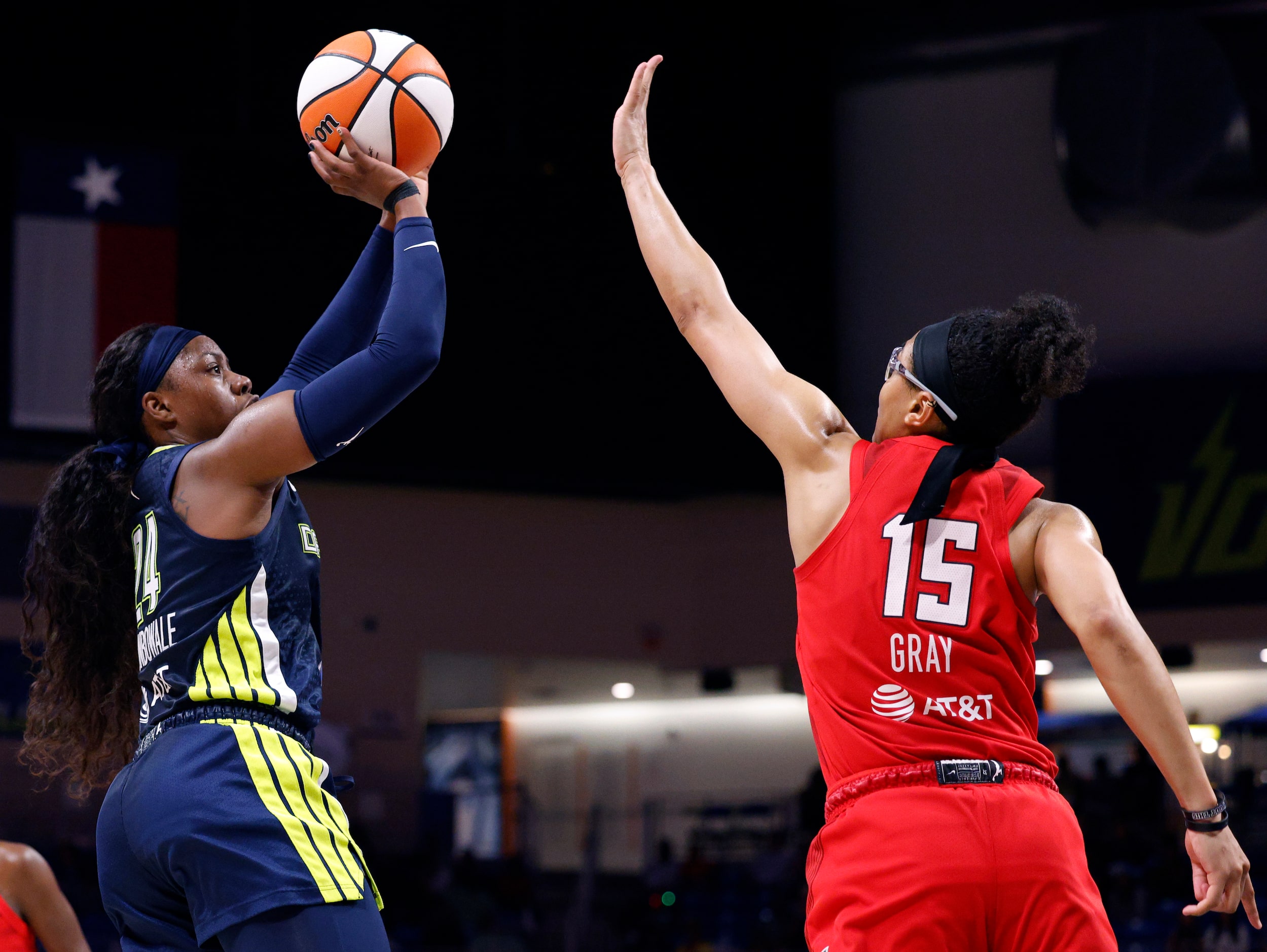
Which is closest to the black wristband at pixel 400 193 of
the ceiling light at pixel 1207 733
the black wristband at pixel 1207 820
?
the black wristband at pixel 1207 820

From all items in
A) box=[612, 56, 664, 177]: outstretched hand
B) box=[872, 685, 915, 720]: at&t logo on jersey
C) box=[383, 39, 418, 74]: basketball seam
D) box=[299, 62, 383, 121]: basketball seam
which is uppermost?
box=[383, 39, 418, 74]: basketball seam

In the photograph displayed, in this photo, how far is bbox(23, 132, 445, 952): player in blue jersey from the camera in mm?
2512

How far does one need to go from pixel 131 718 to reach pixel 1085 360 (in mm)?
2135

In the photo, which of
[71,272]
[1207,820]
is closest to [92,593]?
[1207,820]

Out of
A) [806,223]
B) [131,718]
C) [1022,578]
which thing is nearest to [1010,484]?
[1022,578]

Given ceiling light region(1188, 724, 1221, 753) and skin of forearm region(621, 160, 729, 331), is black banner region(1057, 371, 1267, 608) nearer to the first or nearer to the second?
ceiling light region(1188, 724, 1221, 753)

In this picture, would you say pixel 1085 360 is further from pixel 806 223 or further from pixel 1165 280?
pixel 806 223

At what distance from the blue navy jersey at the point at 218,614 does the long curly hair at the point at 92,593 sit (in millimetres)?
127

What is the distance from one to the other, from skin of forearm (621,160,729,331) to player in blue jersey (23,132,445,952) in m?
0.49

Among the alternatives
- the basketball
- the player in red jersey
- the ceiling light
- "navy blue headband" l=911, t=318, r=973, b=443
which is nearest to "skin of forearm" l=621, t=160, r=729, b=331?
the player in red jersey

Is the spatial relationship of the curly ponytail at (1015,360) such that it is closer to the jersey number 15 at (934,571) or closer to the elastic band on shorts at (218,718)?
the jersey number 15 at (934,571)

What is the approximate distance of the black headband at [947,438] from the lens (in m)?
2.57

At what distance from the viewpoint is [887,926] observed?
7.90ft

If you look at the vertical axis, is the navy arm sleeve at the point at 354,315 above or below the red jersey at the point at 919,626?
above
